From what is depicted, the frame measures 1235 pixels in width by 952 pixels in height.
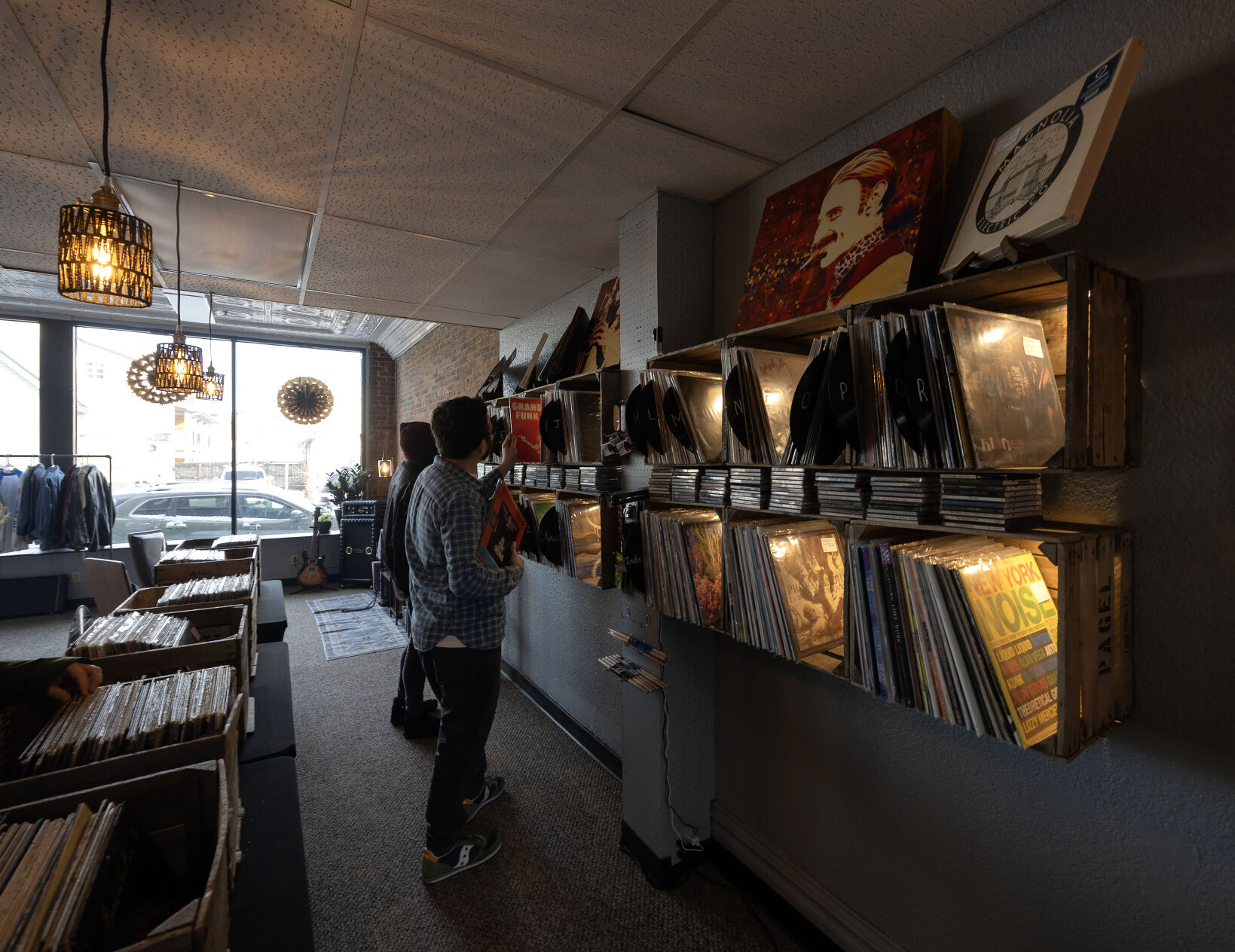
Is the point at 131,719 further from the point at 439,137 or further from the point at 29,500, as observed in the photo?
the point at 29,500

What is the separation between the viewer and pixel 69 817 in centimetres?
87

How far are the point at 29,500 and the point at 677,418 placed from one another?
650 cm

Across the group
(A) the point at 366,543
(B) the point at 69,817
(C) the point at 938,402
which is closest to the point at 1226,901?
(C) the point at 938,402

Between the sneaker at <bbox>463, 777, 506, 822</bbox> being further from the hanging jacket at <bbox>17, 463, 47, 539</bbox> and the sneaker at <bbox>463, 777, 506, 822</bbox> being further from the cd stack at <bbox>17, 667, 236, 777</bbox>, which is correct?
the hanging jacket at <bbox>17, 463, 47, 539</bbox>

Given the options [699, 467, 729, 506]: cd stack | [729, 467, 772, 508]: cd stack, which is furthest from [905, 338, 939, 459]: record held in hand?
[699, 467, 729, 506]: cd stack

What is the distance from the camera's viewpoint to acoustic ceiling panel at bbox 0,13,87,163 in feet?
4.35

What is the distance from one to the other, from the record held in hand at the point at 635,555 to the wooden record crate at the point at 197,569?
203cm

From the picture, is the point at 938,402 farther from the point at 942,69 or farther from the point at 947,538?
the point at 942,69

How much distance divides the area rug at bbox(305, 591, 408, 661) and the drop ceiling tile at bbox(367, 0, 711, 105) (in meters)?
4.07

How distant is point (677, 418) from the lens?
1.79 meters

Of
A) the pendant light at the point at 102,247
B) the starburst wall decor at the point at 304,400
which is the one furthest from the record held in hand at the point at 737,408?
the starburst wall decor at the point at 304,400

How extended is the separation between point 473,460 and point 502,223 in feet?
3.15

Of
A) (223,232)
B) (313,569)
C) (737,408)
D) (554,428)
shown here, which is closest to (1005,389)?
(737,408)

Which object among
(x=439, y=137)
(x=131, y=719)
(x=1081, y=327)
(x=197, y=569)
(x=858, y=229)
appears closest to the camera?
(x=1081, y=327)
